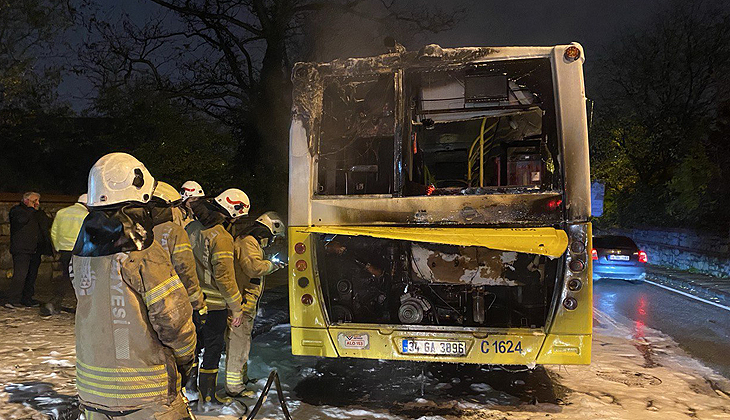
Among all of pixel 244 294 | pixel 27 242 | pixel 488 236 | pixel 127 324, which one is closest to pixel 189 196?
pixel 244 294

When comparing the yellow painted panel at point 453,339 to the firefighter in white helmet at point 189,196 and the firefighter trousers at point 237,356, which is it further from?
the firefighter in white helmet at point 189,196

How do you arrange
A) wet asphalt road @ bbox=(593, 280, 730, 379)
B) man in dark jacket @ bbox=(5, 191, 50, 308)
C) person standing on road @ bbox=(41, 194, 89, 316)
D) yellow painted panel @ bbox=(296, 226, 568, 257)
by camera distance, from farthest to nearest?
1. man in dark jacket @ bbox=(5, 191, 50, 308)
2. wet asphalt road @ bbox=(593, 280, 730, 379)
3. person standing on road @ bbox=(41, 194, 89, 316)
4. yellow painted panel @ bbox=(296, 226, 568, 257)

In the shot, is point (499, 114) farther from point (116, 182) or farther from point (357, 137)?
point (116, 182)

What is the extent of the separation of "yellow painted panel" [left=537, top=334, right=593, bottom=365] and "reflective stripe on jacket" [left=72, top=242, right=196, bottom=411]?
3.18 m

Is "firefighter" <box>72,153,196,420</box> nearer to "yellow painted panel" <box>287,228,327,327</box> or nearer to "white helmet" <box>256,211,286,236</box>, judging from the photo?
"yellow painted panel" <box>287,228,327,327</box>

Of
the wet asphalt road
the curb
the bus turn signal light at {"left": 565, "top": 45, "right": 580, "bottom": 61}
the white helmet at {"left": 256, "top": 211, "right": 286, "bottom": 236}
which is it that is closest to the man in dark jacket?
the white helmet at {"left": 256, "top": 211, "right": 286, "bottom": 236}

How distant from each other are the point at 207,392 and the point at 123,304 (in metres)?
2.48

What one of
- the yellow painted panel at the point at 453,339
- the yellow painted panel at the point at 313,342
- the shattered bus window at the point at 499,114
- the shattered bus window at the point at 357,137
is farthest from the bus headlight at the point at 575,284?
the yellow painted panel at the point at 313,342

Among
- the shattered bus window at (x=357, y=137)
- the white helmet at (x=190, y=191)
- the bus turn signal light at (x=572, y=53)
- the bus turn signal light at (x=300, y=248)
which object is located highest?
the bus turn signal light at (x=572, y=53)

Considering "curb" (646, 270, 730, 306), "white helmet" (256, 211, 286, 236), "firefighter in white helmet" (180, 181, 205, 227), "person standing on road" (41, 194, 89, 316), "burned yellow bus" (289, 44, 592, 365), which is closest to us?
"burned yellow bus" (289, 44, 592, 365)

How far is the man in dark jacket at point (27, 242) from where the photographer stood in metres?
8.22

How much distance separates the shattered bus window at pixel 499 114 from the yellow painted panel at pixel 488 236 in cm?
45

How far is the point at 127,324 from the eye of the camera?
2.66 meters

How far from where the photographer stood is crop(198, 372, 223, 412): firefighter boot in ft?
15.7
